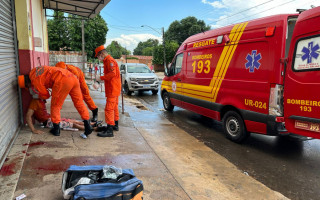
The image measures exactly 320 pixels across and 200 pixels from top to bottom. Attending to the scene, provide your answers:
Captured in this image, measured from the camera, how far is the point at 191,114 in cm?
813

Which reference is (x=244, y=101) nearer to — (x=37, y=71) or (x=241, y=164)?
(x=241, y=164)

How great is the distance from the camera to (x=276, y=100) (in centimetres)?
407

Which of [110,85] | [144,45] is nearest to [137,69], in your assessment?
[110,85]

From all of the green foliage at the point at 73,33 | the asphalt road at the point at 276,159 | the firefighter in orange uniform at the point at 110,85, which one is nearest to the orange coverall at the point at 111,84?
the firefighter in orange uniform at the point at 110,85

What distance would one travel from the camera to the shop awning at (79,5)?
7.56 metres

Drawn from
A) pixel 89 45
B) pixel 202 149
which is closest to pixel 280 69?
pixel 202 149

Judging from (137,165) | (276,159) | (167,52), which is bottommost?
(276,159)

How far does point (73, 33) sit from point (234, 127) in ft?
82.7

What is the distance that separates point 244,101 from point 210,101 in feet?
3.57

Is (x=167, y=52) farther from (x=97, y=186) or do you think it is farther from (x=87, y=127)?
(x=97, y=186)

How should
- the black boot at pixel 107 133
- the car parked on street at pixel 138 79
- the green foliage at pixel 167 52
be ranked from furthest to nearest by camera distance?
the green foliage at pixel 167 52
the car parked on street at pixel 138 79
the black boot at pixel 107 133

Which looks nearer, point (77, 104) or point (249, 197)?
point (249, 197)

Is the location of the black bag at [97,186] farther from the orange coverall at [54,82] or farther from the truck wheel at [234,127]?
the truck wheel at [234,127]

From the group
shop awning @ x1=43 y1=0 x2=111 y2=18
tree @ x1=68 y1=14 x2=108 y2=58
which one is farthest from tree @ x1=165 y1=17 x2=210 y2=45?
shop awning @ x1=43 y1=0 x2=111 y2=18
